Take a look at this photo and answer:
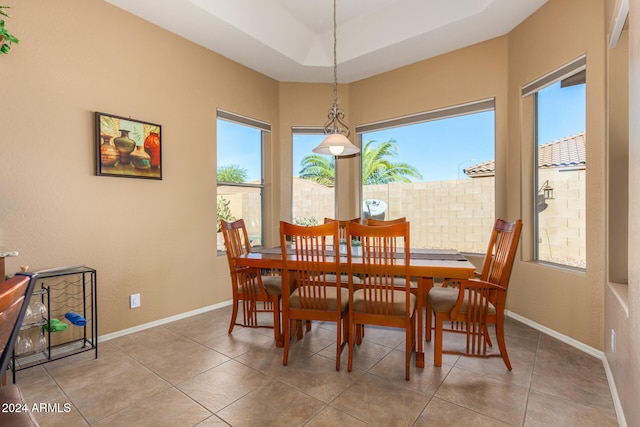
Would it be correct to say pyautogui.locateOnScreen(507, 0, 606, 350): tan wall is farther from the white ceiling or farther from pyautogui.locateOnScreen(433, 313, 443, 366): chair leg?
pyautogui.locateOnScreen(433, 313, 443, 366): chair leg

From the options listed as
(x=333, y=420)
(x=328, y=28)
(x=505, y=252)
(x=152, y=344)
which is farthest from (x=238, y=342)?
(x=328, y=28)

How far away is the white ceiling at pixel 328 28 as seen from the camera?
9.59 ft

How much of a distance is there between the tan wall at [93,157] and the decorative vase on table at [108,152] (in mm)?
85

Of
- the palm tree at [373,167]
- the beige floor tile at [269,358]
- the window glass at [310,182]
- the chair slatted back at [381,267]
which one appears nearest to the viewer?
the chair slatted back at [381,267]

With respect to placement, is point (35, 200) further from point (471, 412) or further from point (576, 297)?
point (576, 297)

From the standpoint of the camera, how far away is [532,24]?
9.80ft

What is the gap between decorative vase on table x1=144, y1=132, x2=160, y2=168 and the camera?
295 cm

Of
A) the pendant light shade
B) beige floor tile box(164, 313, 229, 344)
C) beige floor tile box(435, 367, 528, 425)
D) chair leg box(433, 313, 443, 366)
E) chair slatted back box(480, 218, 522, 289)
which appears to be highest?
the pendant light shade

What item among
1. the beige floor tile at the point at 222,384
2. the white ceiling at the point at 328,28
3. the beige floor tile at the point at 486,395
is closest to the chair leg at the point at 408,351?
the beige floor tile at the point at 486,395

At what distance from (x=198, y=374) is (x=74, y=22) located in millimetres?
2889

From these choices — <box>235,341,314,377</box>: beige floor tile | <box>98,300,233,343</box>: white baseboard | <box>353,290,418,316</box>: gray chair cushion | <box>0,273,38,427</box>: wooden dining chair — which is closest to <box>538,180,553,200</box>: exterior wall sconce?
<box>353,290,418,316</box>: gray chair cushion

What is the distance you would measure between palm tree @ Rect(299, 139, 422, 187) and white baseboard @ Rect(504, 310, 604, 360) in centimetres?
195

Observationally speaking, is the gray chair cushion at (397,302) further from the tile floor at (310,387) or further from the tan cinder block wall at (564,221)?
the tan cinder block wall at (564,221)

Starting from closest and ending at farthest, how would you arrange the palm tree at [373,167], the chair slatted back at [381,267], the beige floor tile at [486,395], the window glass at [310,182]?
1. the beige floor tile at [486,395]
2. the chair slatted back at [381,267]
3. the palm tree at [373,167]
4. the window glass at [310,182]
